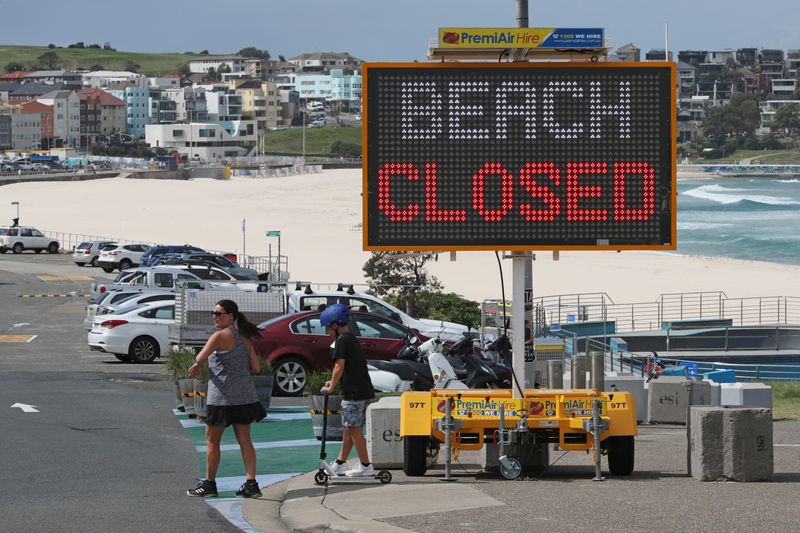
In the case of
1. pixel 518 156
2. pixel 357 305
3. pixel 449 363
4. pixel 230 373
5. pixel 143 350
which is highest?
pixel 518 156

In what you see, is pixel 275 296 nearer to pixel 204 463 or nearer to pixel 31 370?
pixel 31 370

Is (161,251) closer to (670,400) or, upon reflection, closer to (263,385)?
(263,385)

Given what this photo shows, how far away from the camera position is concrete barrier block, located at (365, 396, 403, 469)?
13.2 metres

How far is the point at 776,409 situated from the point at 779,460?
751cm

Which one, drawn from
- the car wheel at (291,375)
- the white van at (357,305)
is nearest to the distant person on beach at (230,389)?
the car wheel at (291,375)

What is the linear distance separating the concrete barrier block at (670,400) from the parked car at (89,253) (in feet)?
143

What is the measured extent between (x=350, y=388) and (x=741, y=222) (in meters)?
98.3

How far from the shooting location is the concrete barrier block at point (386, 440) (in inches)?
520

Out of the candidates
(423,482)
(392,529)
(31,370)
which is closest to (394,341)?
(31,370)

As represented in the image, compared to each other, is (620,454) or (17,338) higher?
(620,454)

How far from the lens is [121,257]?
56.8 meters

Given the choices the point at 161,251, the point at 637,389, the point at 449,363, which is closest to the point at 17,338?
the point at 449,363

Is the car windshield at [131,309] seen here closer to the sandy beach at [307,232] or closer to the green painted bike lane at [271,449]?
the green painted bike lane at [271,449]

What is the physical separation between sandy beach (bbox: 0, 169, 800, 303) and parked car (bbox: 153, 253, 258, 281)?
679cm
